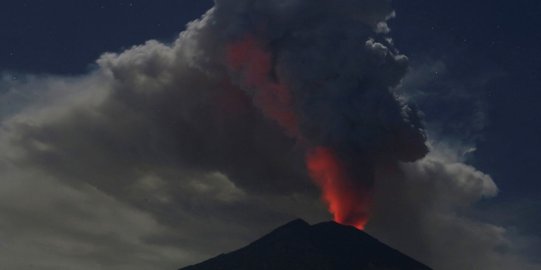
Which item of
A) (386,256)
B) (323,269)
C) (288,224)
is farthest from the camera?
(288,224)

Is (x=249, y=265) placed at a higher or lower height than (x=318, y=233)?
lower

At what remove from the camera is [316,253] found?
5625 inches

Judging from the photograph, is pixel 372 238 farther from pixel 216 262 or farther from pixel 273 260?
pixel 216 262

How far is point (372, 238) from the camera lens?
5940 inches

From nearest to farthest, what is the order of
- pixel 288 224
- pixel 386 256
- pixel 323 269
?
pixel 323 269 → pixel 386 256 → pixel 288 224

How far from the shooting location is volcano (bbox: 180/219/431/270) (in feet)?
454

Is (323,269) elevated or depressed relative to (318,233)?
depressed

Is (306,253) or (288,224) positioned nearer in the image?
(306,253)

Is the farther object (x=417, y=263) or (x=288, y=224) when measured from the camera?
(x=288, y=224)

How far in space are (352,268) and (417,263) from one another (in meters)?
16.8

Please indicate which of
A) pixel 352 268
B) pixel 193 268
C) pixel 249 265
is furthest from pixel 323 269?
pixel 193 268

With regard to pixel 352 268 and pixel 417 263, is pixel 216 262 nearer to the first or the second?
pixel 352 268

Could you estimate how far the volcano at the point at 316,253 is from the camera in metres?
138

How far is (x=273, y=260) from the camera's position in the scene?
140125 mm
